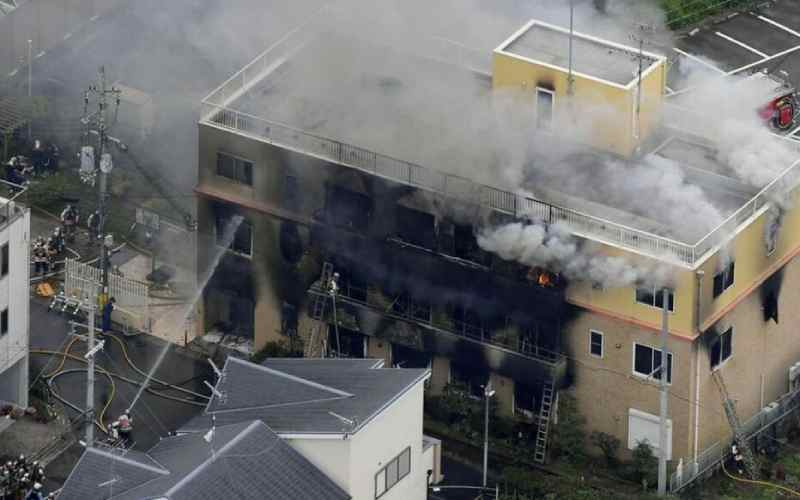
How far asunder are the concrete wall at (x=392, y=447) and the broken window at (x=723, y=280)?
32.9 feet

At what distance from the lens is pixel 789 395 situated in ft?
299

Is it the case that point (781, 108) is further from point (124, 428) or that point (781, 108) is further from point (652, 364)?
point (124, 428)

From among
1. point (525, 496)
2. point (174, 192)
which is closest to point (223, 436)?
point (525, 496)

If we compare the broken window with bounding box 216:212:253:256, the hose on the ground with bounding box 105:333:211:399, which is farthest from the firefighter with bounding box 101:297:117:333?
the broken window with bounding box 216:212:253:256

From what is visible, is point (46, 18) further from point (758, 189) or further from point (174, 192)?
point (758, 189)

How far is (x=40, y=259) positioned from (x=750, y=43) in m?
30.0

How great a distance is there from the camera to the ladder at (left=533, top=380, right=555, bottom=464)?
88.1m

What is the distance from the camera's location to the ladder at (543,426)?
8806 centimetres

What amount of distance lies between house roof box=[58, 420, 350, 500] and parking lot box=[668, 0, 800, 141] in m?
33.8

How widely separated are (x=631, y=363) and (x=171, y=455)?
1514 cm

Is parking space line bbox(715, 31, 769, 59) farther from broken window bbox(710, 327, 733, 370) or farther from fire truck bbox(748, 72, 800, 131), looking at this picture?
broken window bbox(710, 327, 733, 370)

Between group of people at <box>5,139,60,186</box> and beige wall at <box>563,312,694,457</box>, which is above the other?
beige wall at <box>563,312,694,457</box>

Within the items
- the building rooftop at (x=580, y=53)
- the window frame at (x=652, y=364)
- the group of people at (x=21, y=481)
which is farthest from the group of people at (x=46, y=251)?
the window frame at (x=652, y=364)

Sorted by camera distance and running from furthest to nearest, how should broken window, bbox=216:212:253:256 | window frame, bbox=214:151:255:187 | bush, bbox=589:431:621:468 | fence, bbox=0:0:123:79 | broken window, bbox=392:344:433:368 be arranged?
fence, bbox=0:0:123:79 → broken window, bbox=216:212:253:256 → window frame, bbox=214:151:255:187 → broken window, bbox=392:344:433:368 → bush, bbox=589:431:621:468
